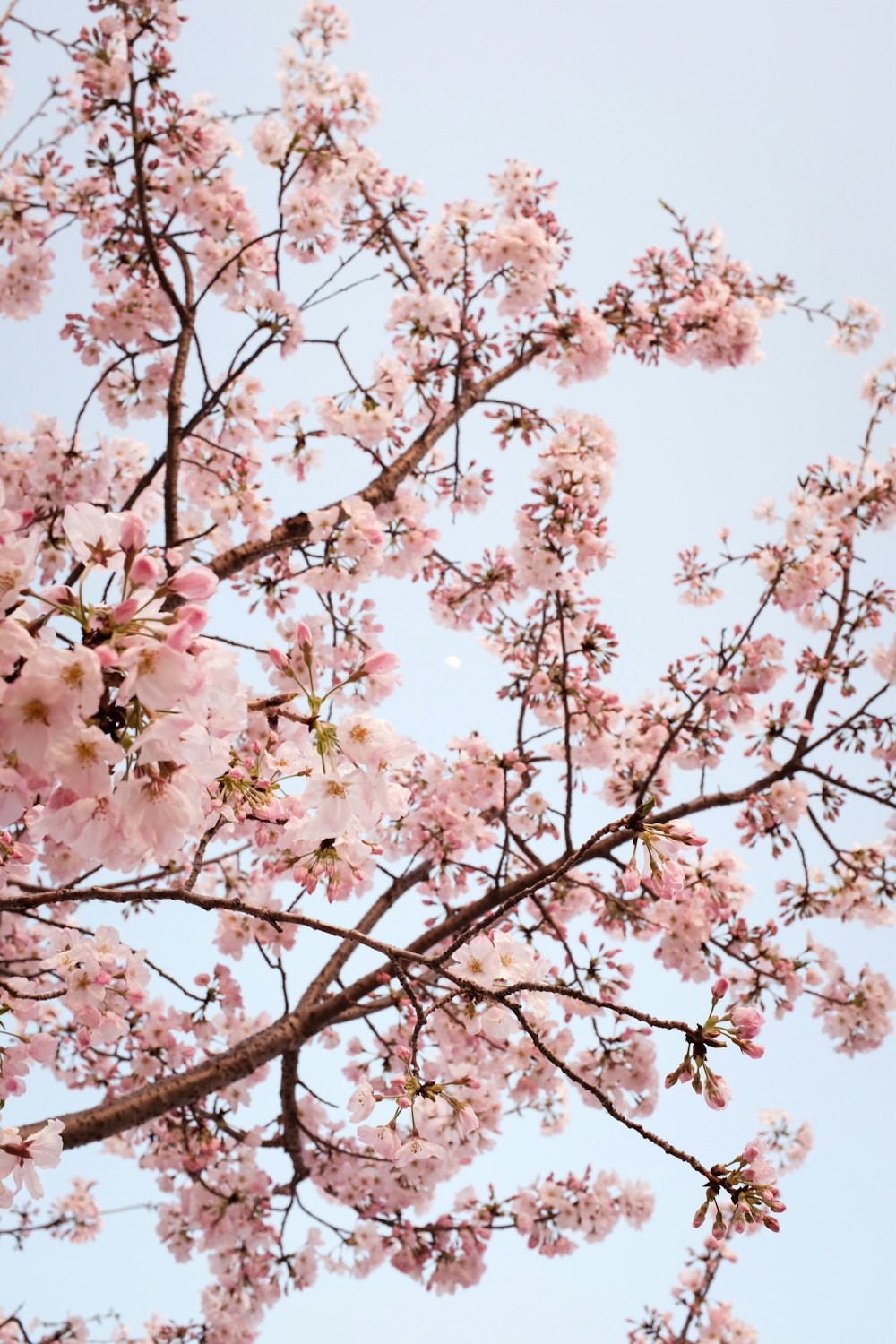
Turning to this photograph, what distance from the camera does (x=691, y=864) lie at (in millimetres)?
A: 4840

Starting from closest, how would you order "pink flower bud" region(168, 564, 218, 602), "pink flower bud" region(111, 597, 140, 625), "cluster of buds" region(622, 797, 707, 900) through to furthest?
"pink flower bud" region(111, 597, 140, 625), "pink flower bud" region(168, 564, 218, 602), "cluster of buds" region(622, 797, 707, 900)

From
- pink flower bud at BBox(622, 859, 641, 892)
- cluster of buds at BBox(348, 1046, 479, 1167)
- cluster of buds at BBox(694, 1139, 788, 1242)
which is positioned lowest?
cluster of buds at BBox(694, 1139, 788, 1242)

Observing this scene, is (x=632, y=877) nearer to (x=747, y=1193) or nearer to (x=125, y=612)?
(x=747, y=1193)

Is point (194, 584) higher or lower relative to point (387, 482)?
lower

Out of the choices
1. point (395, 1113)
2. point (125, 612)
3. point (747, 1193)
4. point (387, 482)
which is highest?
point (387, 482)

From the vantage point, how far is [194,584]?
4.15ft

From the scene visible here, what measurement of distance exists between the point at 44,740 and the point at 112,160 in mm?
5265

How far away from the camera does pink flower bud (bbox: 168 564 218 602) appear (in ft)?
4.12

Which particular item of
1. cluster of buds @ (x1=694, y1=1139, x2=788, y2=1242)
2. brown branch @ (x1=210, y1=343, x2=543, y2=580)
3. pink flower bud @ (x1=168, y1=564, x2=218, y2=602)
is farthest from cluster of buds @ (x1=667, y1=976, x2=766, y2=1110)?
brown branch @ (x1=210, y1=343, x2=543, y2=580)

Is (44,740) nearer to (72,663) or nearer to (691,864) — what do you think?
(72,663)

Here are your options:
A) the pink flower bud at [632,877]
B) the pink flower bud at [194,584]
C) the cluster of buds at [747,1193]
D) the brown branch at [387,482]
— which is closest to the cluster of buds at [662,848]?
the pink flower bud at [632,877]

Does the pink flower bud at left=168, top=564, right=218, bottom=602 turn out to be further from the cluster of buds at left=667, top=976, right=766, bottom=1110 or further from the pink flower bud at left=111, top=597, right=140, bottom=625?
the cluster of buds at left=667, top=976, right=766, bottom=1110

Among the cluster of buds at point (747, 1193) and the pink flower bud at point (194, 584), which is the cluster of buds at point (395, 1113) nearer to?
the cluster of buds at point (747, 1193)

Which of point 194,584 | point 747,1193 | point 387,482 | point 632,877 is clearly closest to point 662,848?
point 632,877
